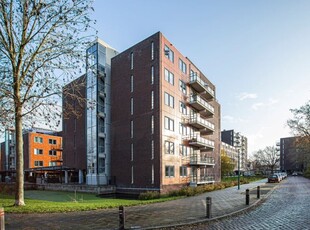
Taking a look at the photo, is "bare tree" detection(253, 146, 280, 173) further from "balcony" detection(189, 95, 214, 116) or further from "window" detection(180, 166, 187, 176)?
"window" detection(180, 166, 187, 176)

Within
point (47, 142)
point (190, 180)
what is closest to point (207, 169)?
point (190, 180)

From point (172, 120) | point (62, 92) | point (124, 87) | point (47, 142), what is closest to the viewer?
point (62, 92)

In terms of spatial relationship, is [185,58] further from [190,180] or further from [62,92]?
[62,92]

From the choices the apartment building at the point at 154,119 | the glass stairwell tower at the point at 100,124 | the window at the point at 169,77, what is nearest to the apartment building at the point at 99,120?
the glass stairwell tower at the point at 100,124

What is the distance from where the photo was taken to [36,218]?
10.7 m

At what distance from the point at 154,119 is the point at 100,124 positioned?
32.9 ft

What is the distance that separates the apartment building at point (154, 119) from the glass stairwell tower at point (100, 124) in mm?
1111

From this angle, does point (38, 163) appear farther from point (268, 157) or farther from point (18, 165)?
point (268, 157)

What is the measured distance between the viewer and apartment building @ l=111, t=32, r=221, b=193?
29.9 meters

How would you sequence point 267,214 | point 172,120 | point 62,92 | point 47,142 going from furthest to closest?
point 47,142
point 172,120
point 62,92
point 267,214

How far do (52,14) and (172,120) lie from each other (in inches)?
846

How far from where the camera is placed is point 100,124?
36.4 m

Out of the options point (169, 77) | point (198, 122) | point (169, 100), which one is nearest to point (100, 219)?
point (169, 100)

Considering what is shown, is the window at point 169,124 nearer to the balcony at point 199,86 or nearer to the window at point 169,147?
the window at point 169,147
